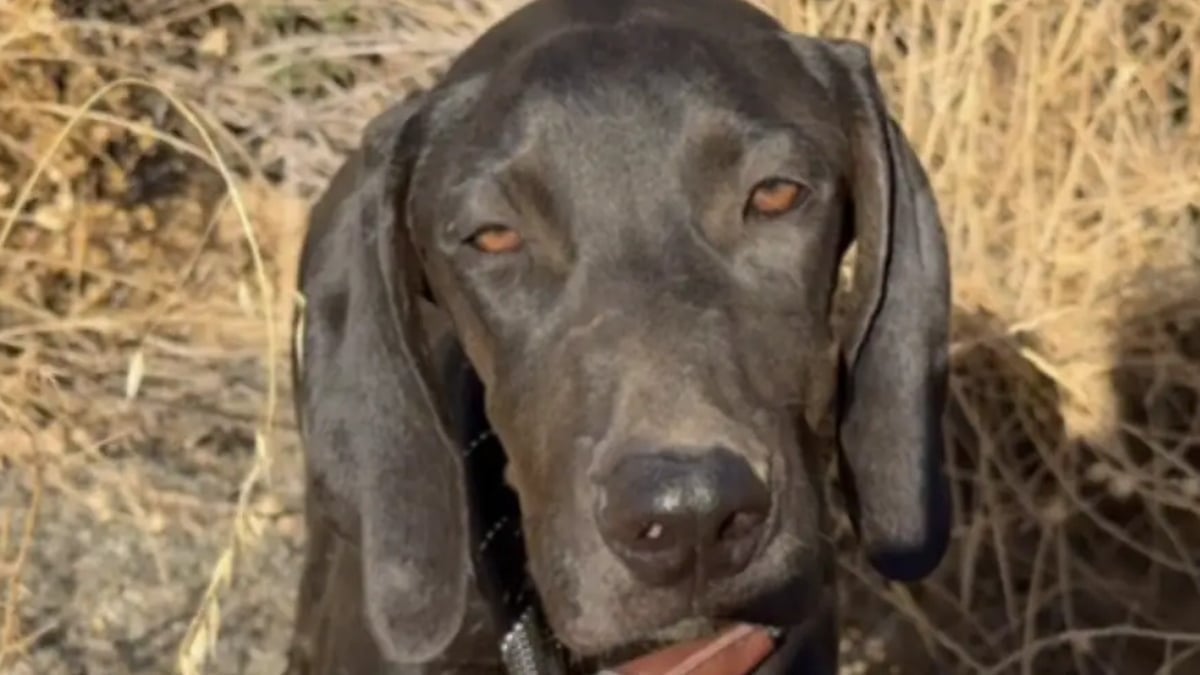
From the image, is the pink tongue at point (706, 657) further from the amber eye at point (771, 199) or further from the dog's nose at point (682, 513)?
the amber eye at point (771, 199)

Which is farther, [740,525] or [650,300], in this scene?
[650,300]

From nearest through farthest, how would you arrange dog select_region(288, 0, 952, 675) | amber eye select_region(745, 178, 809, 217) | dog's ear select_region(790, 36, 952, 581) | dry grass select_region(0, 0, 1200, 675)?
dog select_region(288, 0, 952, 675), amber eye select_region(745, 178, 809, 217), dog's ear select_region(790, 36, 952, 581), dry grass select_region(0, 0, 1200, 675)

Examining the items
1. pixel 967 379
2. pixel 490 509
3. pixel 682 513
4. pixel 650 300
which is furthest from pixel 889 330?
pixel 967 379

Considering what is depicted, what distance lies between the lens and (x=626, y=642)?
10.7ft

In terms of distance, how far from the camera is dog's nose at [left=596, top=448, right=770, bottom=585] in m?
3.00

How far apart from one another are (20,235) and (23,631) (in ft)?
2.89

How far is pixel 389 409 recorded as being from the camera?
11.9 feet

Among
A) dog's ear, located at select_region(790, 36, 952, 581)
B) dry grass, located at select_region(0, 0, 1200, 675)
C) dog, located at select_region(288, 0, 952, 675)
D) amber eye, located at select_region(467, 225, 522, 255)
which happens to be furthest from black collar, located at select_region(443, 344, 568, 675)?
dry grass, located at select_region(0, 0, 1200, 675)

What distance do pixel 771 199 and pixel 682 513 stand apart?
55 centimetres

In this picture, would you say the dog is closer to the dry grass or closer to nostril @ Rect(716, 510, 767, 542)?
nostril @ Rect(716, 510, 767, 542)

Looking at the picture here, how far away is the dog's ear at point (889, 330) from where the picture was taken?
3.57 meters

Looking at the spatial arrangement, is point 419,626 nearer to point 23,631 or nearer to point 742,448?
point 742,448

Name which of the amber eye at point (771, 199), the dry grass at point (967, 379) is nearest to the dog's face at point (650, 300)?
the amber eye at point (771, 199)

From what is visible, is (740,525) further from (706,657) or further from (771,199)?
(771,199)
